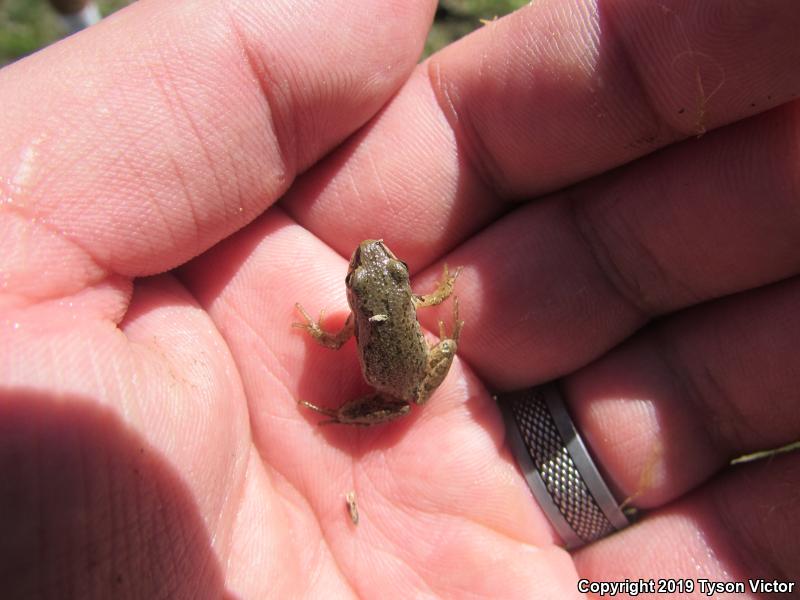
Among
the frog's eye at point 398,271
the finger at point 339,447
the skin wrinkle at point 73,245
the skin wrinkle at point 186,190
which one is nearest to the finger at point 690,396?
the finger at point 339,447

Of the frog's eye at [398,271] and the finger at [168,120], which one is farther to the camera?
the frog's eye at [398,271]

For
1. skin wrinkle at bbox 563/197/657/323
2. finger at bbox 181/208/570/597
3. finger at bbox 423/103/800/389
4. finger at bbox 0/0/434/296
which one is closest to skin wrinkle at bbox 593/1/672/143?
finger at bbox 423/103/800/389

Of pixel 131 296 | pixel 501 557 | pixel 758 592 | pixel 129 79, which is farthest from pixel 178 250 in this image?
pixel 758 592

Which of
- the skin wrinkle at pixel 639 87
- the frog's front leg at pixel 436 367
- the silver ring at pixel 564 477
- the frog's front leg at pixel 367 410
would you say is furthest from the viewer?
the silver ring at pixel 564 477

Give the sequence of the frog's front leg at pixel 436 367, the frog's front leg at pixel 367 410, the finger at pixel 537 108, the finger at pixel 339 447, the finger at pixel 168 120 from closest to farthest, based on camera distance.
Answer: the finger at pixel 168 120
the finger at pixel 537 108
the finger at pixel 339 447
the frog's front leg at pixel 367 410
the frog's front leg at pixel 436 367

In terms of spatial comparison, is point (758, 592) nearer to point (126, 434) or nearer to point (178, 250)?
point (126, 434)

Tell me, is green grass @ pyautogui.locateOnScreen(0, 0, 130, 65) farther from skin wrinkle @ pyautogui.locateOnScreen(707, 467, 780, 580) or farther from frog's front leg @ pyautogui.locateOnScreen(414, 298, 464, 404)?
skin wrinkle @ pyautogui.locateOnScreen(707, 467, 780, 580)

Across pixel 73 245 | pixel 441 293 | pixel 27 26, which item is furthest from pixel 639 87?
pixel 27 26

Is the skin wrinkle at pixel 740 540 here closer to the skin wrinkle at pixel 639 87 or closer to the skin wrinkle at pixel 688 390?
the skin wrinkle at pixel 688 390
